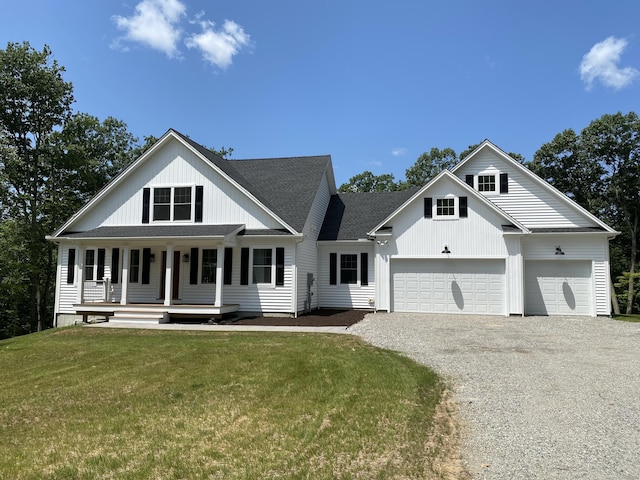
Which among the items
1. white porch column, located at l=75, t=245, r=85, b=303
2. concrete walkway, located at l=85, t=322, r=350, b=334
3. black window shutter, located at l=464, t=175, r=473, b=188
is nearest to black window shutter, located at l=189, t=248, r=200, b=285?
concrete walkway, located at l=85, t=322, r=350, b=334

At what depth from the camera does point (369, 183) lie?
1725 inches

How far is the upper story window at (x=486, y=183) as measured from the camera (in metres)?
18.5

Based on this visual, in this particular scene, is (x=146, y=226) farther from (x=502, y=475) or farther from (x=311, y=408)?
(x=502, y=475)

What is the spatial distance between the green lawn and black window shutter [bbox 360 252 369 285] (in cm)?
873

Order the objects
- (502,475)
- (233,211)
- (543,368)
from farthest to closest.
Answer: (233,211) < (543,368) < (502,475)

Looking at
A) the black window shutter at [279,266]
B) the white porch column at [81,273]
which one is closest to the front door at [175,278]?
the white porch column at [81,273]

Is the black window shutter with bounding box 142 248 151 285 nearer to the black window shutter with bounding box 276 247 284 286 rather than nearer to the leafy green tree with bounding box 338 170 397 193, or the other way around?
the black window shutter with bounding box 276 247 284 286

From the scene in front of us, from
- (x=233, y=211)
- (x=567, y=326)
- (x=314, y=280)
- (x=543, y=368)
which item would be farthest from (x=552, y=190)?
(x=233, y=211)

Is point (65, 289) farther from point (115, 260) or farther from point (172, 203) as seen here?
point (172, 203)

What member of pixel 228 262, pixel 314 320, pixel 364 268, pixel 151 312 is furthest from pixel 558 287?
pixel 151 312

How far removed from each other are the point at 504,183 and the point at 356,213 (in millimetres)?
6820

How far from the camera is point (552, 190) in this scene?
17.6 meters

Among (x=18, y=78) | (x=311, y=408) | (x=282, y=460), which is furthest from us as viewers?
(x=18, y=78)

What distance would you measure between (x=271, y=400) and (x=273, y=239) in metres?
10.8
